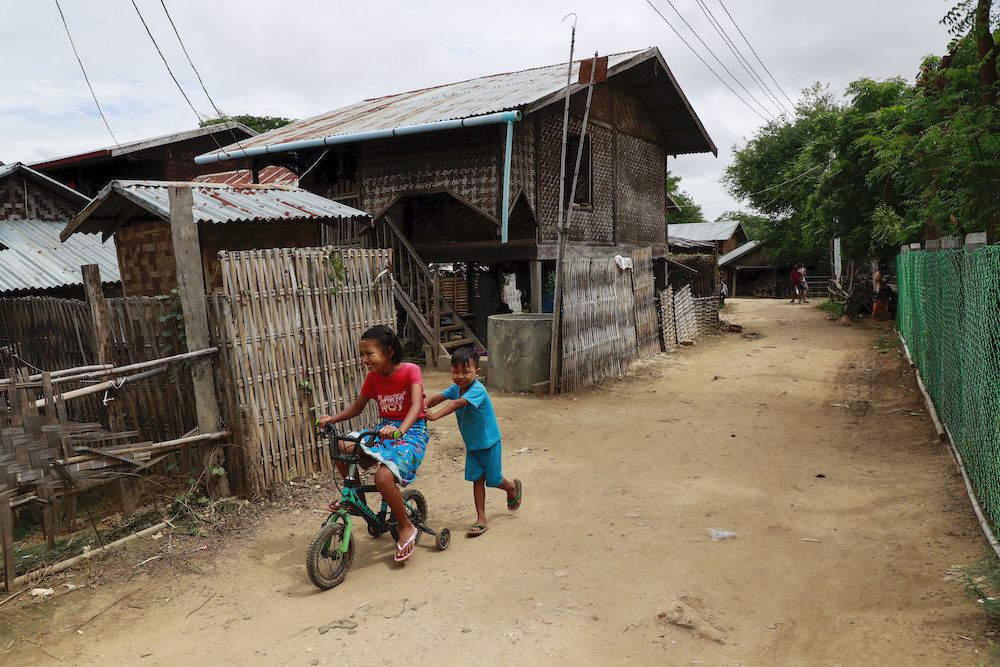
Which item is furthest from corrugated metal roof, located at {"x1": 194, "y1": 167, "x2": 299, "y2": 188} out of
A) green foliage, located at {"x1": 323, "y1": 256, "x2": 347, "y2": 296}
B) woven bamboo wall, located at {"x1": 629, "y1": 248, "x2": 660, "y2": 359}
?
green foliage, located at {"x1": 323, "y1": 256, "x2": 347, "y2": 296}

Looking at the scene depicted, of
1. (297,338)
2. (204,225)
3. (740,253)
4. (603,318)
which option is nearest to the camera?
(297,338)

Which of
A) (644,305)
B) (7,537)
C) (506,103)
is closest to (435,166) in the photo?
(506,103)

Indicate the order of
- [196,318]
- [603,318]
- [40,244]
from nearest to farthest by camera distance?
[196,318]
[603,318]
[40,244]

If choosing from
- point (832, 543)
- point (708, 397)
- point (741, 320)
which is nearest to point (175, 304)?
point (832, 543)

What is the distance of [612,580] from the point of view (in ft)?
12.3

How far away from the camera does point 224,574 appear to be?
4062mm

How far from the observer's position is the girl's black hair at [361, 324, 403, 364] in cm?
398

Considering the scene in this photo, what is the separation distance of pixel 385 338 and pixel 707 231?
3976 cm

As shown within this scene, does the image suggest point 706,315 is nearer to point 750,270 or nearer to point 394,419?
point 394,419

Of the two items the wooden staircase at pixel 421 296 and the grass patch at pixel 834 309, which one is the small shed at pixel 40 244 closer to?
the wooden staircase at pixel 421 296

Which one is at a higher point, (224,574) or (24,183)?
(24,183)

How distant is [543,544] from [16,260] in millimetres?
10445

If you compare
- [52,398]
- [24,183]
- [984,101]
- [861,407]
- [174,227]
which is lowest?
[861,407]

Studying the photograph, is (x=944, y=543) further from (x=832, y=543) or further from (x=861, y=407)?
(x=861, y=407)
